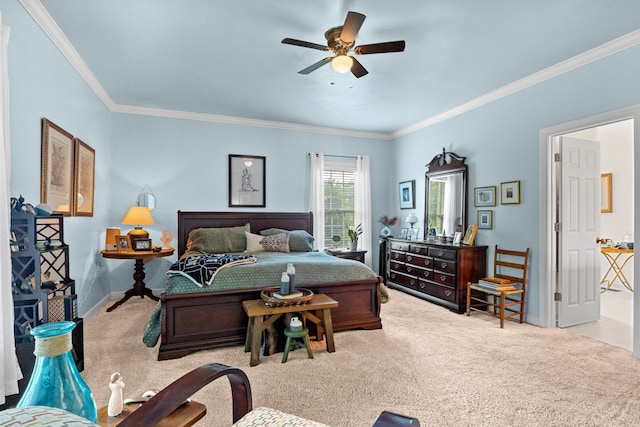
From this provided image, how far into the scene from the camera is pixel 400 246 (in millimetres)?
5117

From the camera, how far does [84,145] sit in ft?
11.8

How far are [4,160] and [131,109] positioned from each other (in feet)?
10.7

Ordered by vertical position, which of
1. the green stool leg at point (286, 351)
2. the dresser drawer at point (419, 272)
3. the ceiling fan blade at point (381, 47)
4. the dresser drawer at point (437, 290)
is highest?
the ceiling fan blade at point (381, 47)

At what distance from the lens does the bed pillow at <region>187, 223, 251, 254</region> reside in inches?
171

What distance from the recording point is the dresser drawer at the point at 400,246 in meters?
4.98

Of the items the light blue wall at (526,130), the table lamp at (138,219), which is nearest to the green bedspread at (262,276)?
the table lamp at (138,219)

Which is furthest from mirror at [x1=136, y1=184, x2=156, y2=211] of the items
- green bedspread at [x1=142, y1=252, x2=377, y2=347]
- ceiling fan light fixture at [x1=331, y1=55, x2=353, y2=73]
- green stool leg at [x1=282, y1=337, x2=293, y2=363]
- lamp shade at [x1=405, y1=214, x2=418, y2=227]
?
lamp shade at [x1=405, y1=214, x2=418, y2=227]

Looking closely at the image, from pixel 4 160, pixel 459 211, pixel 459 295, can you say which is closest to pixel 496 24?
pixel 459 211

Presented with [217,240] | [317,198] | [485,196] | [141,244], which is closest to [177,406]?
[217,240]

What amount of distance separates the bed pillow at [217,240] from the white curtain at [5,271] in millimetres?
2527

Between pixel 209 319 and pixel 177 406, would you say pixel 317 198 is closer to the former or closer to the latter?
pixel 209 319

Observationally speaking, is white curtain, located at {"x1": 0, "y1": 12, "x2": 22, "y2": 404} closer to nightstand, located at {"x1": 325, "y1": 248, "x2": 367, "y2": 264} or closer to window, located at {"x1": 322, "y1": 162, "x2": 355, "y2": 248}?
nightstand, located at {"x1": 325, "y1": 248, "x2": 367, "y2": 264}

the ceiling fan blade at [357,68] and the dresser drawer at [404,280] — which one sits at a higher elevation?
the ceiling fan blade at [357,68]

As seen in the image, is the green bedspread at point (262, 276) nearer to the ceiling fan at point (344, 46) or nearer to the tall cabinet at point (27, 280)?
the tall cabinet at point (27, 280)
